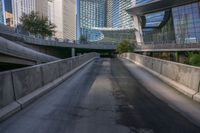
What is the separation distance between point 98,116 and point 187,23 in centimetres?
7053

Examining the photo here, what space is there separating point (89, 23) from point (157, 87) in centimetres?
16458

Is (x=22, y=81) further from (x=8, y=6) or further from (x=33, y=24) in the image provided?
(x=8, y=6)

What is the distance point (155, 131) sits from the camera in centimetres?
518

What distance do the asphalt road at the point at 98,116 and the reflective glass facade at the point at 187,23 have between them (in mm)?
59939

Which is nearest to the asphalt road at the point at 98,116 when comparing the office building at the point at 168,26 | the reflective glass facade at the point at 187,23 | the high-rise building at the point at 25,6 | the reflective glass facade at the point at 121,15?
the office building at the point at 168,26

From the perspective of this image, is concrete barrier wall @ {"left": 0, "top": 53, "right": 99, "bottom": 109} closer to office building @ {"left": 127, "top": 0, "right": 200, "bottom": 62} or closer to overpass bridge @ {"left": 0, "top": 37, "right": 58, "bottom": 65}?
overpass bridge @ {"left": 0, "top": 37, "right": 58, "bottom": 65}

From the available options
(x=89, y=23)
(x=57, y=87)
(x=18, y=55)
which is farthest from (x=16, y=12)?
(x=57, y=87)

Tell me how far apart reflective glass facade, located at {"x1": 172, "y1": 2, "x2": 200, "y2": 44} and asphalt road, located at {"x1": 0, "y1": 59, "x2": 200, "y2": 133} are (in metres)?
59.9

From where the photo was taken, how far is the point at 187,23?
69375mm

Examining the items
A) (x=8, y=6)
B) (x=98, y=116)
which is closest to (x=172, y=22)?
(x=98, y=116)

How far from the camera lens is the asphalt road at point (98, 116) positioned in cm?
530

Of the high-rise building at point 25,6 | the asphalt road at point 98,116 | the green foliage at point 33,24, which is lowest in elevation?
the asphalt road at point 98,116

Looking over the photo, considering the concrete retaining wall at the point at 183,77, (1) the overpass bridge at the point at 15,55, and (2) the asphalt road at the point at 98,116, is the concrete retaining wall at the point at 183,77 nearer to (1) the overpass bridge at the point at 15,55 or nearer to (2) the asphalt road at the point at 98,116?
(2) the asphalt road at the point at 98,116

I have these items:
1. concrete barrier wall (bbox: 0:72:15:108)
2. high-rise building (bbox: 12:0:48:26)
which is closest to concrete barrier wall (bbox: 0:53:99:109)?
concrete barrier wall (bbox: 0:72:15:108)
